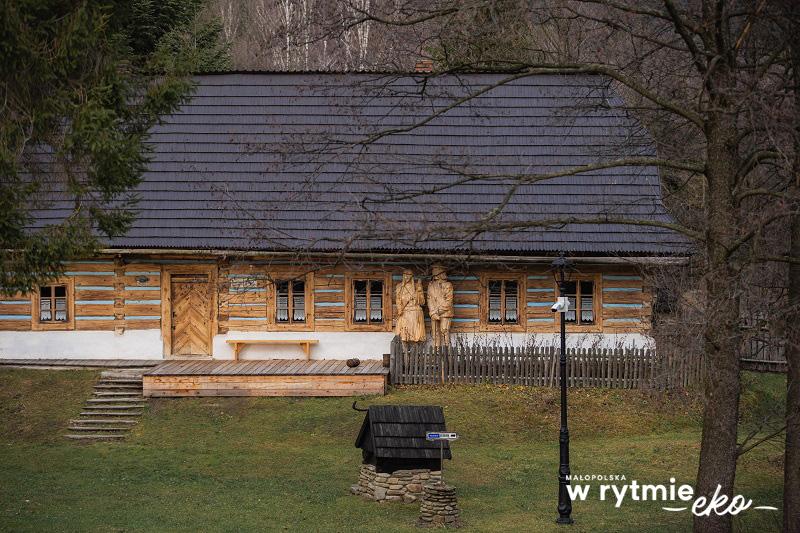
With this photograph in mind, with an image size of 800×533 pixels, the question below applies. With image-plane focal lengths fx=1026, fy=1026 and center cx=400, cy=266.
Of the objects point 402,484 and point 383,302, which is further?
point 383,302

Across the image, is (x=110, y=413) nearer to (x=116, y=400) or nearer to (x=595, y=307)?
(x=116, y=400)

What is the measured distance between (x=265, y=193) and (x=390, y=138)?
10.8 feet

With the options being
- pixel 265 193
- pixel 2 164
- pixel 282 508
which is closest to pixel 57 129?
pixel 2 164

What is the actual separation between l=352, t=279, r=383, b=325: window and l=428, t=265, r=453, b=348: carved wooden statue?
1270mm

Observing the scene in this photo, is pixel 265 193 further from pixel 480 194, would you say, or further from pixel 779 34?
pixel 779 34

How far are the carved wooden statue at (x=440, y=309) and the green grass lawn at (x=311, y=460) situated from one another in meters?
1.59

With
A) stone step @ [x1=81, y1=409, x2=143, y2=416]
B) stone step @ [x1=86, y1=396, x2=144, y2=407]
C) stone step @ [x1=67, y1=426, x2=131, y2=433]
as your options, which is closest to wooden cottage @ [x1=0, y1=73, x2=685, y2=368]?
stone step @ [x1=86, y1=396, x2=144, y2=407]

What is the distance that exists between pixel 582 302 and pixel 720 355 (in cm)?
1161

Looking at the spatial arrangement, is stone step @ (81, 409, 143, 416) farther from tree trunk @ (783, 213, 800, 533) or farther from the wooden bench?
tree trunk @ (783, 213, 800, 533)

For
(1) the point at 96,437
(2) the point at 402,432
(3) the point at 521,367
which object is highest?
(3) the point at 521,367

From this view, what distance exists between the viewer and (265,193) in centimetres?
2281

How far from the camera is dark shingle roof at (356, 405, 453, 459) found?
14488 mm

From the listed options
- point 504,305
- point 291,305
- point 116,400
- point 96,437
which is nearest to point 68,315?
point 116,400

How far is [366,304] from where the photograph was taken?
22.5 m
